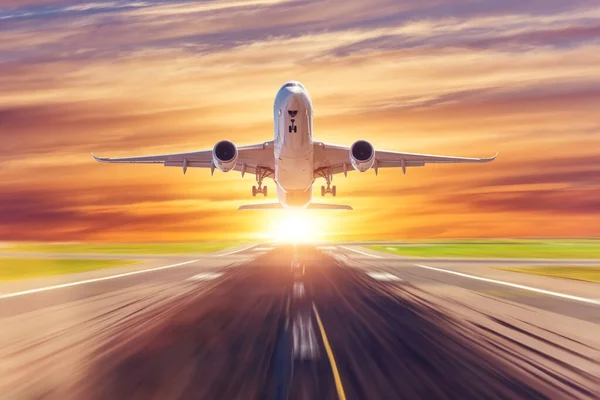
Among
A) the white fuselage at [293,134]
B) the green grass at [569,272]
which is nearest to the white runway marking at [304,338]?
the white fuselage at [293,134]

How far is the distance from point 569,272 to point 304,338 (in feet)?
88.3

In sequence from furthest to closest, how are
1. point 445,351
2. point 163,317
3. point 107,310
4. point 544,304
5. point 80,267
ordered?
point 80,267, point 544,304, point 107,310, point 163,317, point 445,351

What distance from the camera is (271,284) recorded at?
86.9ft

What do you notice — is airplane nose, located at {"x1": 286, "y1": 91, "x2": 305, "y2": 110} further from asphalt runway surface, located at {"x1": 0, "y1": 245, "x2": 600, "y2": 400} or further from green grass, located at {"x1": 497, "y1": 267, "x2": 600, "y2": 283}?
green grass, located at {"x1": 497, "y1": 267, "x2": 600, "y2": 283}

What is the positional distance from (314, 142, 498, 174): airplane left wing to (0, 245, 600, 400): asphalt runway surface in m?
14.0

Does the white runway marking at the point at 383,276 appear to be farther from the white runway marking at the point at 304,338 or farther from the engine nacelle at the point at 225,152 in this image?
the white runway marking at the point at 304,338

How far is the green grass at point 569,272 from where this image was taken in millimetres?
32319

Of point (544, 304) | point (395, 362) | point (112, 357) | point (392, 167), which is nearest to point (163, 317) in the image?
point (112, 357)

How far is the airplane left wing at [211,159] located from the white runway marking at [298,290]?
12.3 meters

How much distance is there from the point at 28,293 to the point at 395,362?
17.0 meters

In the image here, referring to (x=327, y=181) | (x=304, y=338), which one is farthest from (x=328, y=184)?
(x=304, y=338)

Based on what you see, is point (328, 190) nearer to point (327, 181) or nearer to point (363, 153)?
point (327, 181)

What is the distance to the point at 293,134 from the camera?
3130 cm

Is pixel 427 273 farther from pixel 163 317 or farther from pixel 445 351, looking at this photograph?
pixel 445 351
